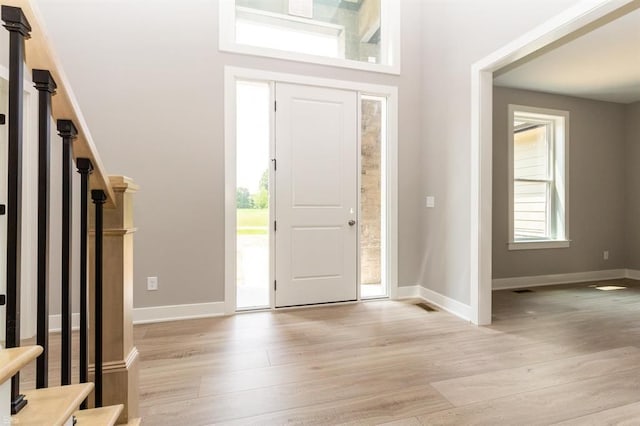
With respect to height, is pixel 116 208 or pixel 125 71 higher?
pixel 125 71

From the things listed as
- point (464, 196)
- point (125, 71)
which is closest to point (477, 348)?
point (464, 196)

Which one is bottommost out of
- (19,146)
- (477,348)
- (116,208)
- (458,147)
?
(477,348)

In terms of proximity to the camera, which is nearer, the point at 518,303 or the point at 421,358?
the point at 421,358

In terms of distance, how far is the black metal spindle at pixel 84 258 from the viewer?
3.26 feet

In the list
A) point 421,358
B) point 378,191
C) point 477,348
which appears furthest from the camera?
point 378,191

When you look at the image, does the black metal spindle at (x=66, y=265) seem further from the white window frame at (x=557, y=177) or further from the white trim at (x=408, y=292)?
the white window frame at (x=557, y=177)

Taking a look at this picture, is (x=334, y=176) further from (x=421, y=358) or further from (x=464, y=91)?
(x=421, y=358)

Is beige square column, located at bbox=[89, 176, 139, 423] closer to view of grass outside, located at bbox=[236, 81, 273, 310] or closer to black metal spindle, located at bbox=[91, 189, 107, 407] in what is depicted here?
black metal spindle, located at bbox=[91, 189, 107, 407]

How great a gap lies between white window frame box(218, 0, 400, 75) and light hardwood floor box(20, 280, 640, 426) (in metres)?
2.44

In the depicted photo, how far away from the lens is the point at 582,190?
4.48m

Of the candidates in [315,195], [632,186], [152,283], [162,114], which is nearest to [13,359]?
[152,283]

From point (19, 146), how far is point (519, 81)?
4.61 meters

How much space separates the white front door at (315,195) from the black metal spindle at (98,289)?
6.83 ft

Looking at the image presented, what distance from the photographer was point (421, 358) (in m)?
2.14
